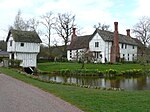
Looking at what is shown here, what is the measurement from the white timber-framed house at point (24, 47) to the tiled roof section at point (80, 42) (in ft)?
56.9

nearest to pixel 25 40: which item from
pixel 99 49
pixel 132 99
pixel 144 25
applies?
pixel 99 49

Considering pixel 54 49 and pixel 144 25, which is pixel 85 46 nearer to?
pixel 54 49

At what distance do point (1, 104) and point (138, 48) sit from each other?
6308 centimetres

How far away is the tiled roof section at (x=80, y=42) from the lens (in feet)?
201

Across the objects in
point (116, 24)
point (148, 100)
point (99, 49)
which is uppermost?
point (116, 24)

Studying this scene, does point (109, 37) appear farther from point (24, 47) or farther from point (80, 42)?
point (24, 47)

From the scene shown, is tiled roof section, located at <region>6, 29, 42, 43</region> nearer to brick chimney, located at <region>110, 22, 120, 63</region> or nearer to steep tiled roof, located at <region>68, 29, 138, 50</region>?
steep tiled roof, located at <region>68, 29, 138, 50</region>

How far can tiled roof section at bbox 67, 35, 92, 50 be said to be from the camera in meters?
61.1

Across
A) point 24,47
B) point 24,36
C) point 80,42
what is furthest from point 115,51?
point 24,47

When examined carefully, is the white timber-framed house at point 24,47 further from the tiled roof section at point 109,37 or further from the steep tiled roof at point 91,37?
the steep tiled roof at point 91,37

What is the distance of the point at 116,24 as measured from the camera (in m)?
56.5

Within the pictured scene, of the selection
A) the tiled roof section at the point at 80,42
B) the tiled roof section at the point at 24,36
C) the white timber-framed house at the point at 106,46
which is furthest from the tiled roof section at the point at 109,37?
the tiled roof section at the point at 24,36

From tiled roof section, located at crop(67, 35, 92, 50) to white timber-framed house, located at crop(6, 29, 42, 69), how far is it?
17334mm

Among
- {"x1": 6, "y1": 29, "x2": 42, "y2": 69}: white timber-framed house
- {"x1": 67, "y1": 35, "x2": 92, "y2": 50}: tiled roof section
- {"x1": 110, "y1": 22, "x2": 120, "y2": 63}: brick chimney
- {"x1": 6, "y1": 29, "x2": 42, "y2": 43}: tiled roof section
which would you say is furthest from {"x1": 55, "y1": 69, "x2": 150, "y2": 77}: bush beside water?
{"x1": 67, "y1": 35, "x2": 92, "y2": 50}: tiled roof section
